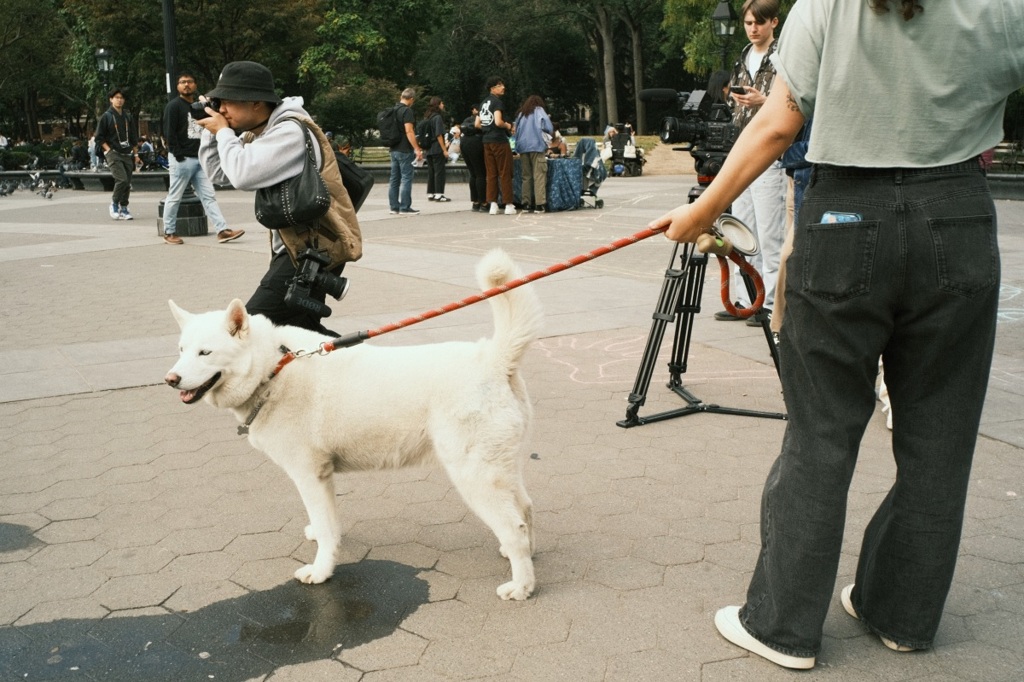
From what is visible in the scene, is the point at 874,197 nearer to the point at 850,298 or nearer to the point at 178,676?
the point at 850,298

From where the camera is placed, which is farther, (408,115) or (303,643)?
(408,115)

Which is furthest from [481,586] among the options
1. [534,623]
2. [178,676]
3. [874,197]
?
[874,197]

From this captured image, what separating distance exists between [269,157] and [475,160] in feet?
39.6

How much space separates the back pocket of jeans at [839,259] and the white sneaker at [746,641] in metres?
1.13

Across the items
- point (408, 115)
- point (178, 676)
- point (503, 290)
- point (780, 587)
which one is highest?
point (408, 115)

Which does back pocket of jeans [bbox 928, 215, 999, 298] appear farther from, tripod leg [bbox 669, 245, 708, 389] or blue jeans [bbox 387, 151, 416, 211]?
blue jeans [bbox 387, 151, 416, 211]

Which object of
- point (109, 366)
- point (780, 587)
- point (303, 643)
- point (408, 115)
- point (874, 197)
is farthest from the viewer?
point (408, 115)

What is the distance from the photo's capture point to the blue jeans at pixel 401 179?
15953 millimetres

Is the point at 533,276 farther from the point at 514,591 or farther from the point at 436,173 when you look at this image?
the point at 436,173

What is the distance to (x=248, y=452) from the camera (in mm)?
4973

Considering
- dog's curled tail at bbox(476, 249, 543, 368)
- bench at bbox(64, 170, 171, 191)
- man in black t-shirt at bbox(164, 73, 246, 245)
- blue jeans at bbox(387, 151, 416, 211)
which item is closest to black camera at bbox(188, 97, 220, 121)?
dog's curled tail at bbox(476, 249, 543, 368)

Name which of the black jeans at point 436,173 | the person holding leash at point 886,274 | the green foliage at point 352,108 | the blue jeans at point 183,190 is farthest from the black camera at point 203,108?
the green foliage at point 352,108

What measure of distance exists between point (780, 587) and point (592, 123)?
5909cm

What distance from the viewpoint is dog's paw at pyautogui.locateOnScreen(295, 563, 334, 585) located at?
353cm
